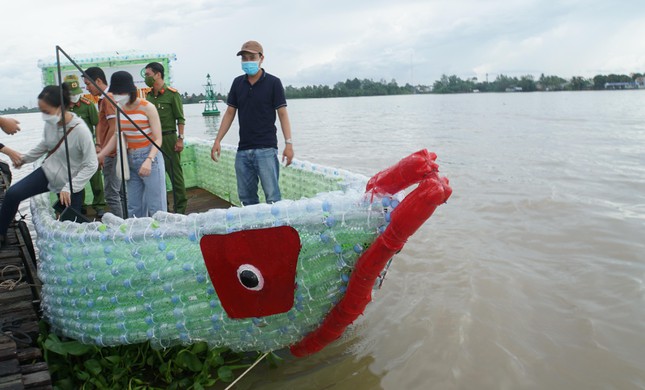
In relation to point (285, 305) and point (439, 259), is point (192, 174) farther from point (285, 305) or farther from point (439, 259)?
point (285, 305)

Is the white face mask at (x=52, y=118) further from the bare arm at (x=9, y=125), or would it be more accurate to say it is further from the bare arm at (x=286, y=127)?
the bare arm at (x=286, y=127)

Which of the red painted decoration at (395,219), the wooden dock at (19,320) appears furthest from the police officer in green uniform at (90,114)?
the red painted decoration at (395,219)

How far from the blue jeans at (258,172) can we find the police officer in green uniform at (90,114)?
7.77 feet

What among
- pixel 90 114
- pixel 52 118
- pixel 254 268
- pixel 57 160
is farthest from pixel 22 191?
pixel 90 114

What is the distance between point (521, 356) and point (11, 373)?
3.25 metres

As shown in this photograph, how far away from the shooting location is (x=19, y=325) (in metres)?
3.05

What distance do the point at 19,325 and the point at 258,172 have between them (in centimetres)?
201

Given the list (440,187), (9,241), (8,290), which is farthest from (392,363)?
(9,241)

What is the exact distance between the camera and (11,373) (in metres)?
2.59

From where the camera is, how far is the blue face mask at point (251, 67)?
155 inches

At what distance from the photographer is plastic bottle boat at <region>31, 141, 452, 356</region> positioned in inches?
95.4

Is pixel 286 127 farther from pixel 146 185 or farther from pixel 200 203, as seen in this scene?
pixel 200 203

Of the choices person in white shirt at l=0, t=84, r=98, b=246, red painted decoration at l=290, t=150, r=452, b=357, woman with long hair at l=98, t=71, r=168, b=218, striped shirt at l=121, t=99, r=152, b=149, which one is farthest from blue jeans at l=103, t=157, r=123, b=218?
red painted decoration at l=290, t=150, r=452, b=357

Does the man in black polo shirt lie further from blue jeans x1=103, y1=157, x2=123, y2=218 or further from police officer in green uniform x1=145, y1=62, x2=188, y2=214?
blue jeans x1=103, y1=157, x2=123, y2=218
